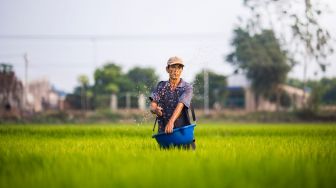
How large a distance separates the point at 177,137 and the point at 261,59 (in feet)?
108

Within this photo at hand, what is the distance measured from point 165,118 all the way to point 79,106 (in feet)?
A: 136

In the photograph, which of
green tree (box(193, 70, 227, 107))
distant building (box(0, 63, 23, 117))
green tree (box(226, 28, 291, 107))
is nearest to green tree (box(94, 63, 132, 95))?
green tree (box(193, 70, 227, 107))

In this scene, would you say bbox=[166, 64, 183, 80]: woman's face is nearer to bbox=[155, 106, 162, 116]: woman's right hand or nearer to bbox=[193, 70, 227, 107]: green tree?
bbox=[155, 106, 162, 116]: woman's right hand

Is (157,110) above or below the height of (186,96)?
below

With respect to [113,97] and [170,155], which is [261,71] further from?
[170,155]

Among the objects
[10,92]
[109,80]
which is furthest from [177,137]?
[109,80]

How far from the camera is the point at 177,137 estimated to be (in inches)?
220

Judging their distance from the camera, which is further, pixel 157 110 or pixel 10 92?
pixel 10 92

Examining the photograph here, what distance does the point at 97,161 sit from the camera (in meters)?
4.56

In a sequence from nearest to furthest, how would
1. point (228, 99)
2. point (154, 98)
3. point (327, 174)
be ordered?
1. point (327, 174)
2. point (154, 98)
3. point (228, 99)

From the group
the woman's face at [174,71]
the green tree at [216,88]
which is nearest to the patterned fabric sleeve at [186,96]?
the woman's face at [174,71]

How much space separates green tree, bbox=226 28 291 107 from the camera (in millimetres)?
36219

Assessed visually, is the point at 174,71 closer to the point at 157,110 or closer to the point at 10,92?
the point at 157,110

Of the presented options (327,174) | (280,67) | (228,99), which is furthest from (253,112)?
(327,174)
